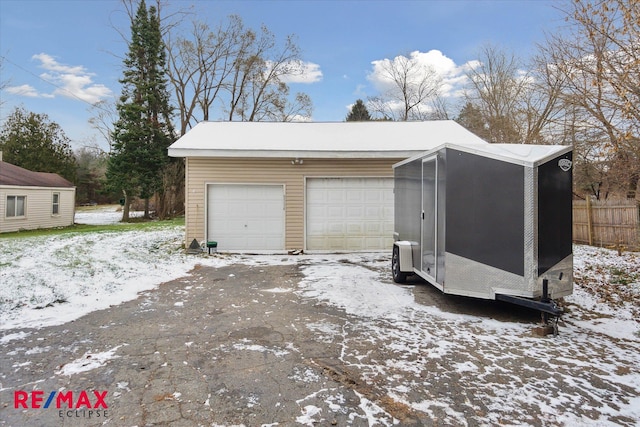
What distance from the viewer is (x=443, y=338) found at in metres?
3.97

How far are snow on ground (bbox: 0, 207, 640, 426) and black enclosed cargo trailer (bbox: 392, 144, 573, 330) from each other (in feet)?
1.77

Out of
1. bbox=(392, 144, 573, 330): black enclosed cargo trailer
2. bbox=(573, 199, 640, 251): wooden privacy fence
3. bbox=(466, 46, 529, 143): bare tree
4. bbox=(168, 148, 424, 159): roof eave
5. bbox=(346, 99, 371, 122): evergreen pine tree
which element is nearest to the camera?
bbox=(392, 144, 573, 330): black enclosed cargo trailer

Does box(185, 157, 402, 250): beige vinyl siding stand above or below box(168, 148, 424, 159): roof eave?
below

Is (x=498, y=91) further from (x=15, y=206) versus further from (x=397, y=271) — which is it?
(x=15, y=206)

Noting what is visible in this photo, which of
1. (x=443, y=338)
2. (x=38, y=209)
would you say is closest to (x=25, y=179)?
(x=38, y=209)

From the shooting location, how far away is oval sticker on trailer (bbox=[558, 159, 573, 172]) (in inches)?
167

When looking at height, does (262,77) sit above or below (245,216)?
above

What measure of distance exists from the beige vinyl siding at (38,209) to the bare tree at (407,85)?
2263 centimetres

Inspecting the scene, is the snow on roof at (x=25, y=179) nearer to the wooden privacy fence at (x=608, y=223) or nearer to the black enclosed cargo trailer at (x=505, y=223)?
the black enclosed cargo trailer at (x=505, y=223)

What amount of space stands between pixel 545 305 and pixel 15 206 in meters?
21.6

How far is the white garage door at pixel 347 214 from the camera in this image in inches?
400

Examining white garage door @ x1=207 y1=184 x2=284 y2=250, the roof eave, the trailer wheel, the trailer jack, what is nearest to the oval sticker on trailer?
the trailer jack

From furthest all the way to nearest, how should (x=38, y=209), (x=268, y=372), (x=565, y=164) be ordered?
(x=38, y=209)
(x=565, y=164)
(x=268, y=372)

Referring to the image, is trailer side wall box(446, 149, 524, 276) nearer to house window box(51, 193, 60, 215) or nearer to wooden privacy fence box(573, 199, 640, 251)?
wooden privacy fence box(573, 199, 640, 251)
